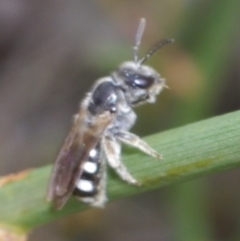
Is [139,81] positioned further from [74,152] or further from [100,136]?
[74,152]

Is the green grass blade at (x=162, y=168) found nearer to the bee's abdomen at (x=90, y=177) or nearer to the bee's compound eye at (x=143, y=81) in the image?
the bee's abdomen at (x=90, y=177)

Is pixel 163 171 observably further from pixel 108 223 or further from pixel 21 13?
pixel 21 13

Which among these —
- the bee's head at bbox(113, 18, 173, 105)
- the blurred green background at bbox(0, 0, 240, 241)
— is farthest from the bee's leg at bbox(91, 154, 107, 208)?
the blurred green background at bbox(0, 0, 240, 241)

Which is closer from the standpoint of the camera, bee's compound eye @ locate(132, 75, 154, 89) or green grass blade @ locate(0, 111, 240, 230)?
green grass blade @ locate(0, 111, 240, 230)

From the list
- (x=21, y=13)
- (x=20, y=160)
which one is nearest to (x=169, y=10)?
(x=21, y=13)

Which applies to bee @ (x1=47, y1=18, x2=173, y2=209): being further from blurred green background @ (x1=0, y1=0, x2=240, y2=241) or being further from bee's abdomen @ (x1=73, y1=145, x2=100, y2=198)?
blurred green background @ (x1=0, y1=0, x2=240, y2=241)

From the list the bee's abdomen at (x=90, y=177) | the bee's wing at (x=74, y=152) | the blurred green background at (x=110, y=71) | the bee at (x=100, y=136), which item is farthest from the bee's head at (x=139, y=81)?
the blurred green background at (x=110, y=71)

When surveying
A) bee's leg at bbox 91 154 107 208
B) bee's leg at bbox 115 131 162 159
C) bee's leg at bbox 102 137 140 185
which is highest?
bee's leg at bbox 115 131 162 159
